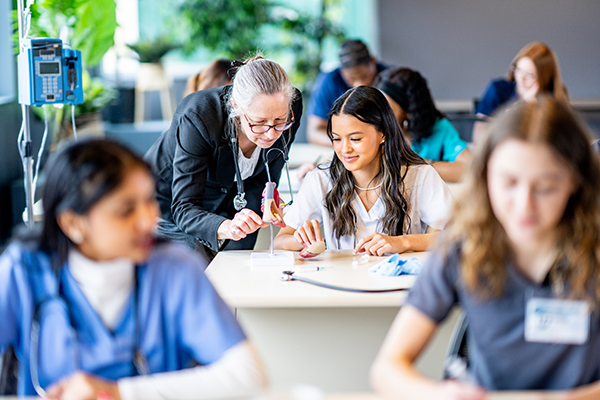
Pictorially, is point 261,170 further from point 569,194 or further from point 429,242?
point 569,194

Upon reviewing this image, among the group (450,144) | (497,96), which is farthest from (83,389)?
(497,96)

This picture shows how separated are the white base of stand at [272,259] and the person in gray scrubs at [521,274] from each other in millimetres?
1006

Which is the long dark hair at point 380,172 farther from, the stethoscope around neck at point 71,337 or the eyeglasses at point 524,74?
the eyeglasses at point 524,74

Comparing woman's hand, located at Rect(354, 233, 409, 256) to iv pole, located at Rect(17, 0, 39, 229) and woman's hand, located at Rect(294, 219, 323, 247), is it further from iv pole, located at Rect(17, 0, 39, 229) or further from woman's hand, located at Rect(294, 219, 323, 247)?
iv pole, located at Rect(17, 0, 39, 229)

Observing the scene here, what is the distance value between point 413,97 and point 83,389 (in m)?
2.57

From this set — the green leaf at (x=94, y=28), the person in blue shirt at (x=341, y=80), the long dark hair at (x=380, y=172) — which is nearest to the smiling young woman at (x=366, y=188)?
the long dark hair at (x=380, y=172)

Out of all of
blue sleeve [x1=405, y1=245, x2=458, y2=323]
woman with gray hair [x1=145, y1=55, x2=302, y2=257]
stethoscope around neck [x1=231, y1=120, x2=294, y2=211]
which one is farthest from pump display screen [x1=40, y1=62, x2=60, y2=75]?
blue sleeve [x1=405, y1=245, x2=458, y2=323]

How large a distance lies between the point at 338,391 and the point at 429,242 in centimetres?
62

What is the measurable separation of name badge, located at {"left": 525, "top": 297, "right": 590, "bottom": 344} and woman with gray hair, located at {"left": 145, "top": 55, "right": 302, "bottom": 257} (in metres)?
1.12

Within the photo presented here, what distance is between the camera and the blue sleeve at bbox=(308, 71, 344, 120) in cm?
461

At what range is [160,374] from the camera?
4.03ft

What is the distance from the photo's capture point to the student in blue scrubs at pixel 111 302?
1.18m

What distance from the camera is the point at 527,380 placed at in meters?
1.26

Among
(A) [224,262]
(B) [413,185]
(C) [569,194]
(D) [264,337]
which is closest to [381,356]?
(C) [569,194]
